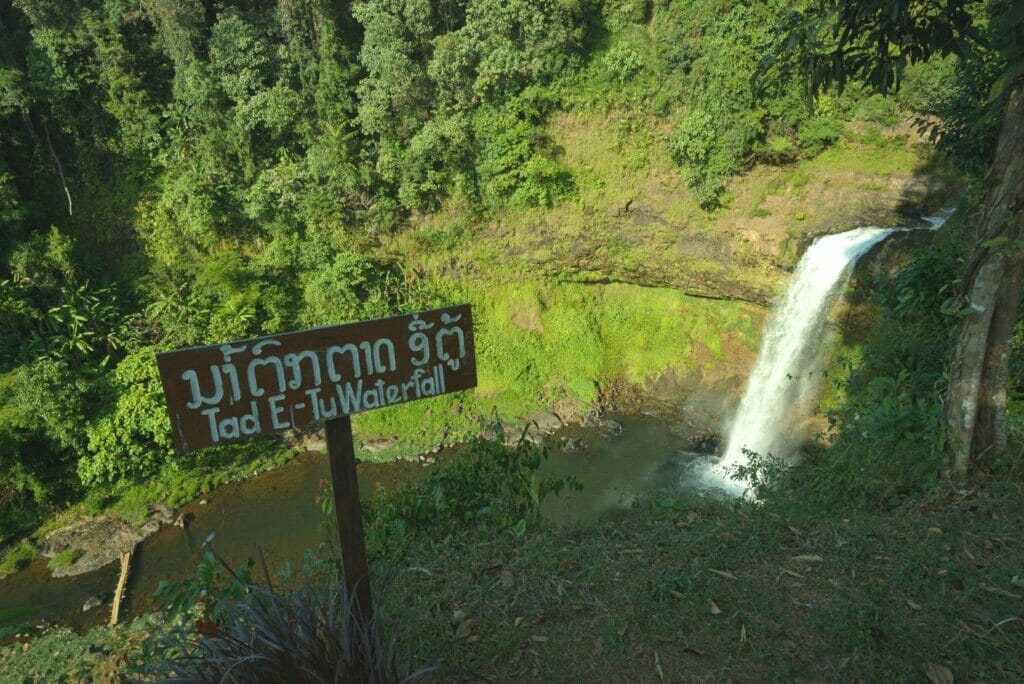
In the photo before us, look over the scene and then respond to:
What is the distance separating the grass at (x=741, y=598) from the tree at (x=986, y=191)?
54 centimetres

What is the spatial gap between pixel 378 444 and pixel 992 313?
1031 cm

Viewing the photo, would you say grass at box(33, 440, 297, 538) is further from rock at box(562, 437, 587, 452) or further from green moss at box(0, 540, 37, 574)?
rock at box(562, 437, 587, 452)

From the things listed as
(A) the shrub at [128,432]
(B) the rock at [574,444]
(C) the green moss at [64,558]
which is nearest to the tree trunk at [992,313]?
(B) the rock at [574,444]

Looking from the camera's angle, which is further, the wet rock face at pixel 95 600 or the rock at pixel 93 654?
the wet rock face at pixel 95 600

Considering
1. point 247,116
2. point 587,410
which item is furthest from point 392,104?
point 587,410

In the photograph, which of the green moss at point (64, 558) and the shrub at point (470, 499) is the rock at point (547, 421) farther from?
the green moss at point (64, 558)

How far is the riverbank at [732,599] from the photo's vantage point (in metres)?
2.63

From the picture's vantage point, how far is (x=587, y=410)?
12.7 m

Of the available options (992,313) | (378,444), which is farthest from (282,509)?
(992,313)

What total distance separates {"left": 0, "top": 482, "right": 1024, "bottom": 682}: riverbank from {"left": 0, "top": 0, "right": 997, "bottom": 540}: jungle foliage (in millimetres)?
9637

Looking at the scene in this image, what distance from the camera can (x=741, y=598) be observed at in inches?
120

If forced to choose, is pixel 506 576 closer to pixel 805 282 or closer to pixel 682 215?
pixel 805 282

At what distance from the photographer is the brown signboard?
198cm

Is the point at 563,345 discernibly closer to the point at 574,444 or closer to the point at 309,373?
the point at 574,444
